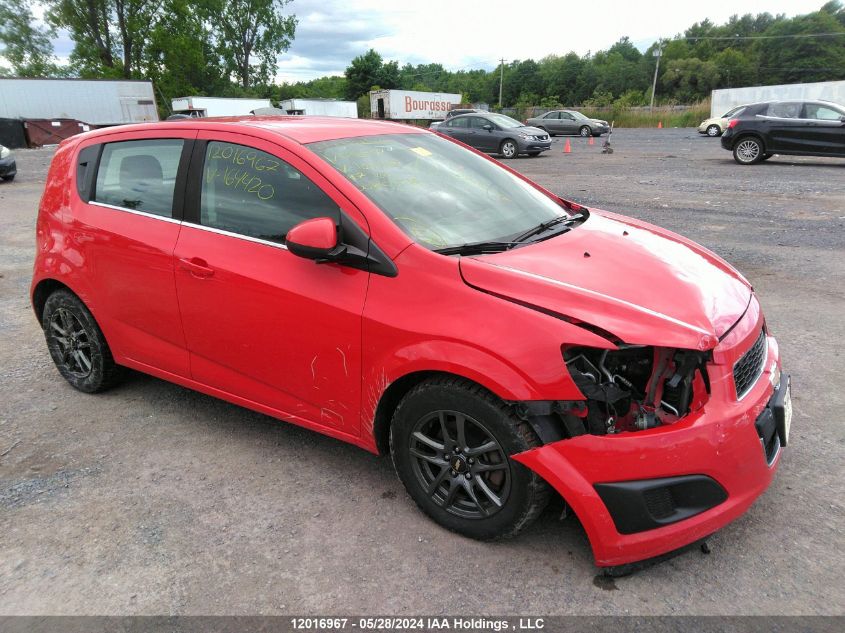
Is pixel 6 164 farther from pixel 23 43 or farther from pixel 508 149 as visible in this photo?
pixel 23 43

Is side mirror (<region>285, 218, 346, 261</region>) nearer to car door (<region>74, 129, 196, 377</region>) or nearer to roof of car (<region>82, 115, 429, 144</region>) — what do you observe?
roof of car (<region>82, 115, 429, 144</region>)

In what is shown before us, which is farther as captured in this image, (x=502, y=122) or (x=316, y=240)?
(x=502, y=122)

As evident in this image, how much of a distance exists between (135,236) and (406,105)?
169 ft

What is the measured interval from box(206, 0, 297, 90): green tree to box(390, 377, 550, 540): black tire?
70.1 meters

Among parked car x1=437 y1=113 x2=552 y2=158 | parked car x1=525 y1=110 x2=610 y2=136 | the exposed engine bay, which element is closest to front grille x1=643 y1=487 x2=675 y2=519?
the exposed engine bay

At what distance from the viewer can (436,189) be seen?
3.04 m

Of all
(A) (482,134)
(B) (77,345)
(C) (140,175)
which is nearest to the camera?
(C) (140,175)

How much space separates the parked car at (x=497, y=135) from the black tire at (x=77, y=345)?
17334 millimetres

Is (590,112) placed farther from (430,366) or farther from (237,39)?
(430,366)

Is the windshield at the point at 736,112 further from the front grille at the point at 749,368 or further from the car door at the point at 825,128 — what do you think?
the front grille at the point at 749,368

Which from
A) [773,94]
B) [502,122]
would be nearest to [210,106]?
[502,122]

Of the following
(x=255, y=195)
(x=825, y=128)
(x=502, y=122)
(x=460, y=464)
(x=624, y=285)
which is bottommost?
(x=460, y=464)

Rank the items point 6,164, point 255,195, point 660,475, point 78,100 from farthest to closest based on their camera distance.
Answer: point 78,100, point 6,164, point 255,195, point 660,475

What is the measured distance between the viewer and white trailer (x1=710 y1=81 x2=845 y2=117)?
1437 inches
